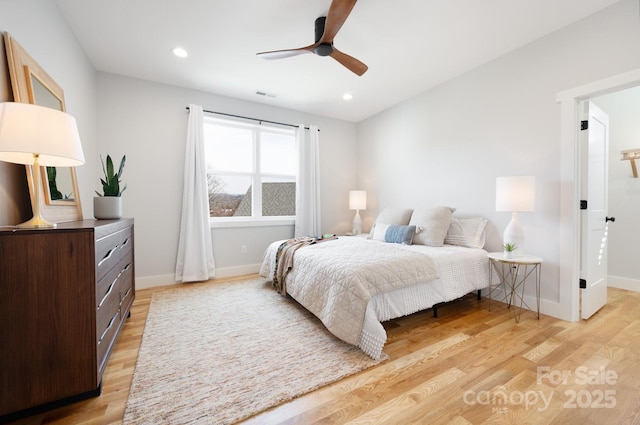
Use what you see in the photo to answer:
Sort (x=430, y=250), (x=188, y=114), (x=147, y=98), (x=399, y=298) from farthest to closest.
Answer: (x=188, y=114) → (x=147, y=98) → (x=430, y=250) → (x=399, y=298)

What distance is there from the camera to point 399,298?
2.01m

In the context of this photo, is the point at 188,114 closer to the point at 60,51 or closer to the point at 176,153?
the point at 176,153

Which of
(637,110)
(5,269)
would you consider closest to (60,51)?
(5,269)

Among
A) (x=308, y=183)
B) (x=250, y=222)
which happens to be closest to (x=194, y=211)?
(x=250, y=222)

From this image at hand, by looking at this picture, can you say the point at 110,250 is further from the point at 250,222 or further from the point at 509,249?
the point at 509,249

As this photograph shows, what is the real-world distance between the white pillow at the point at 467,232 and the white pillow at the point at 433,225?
13 cm

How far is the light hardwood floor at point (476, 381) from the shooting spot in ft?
4.08

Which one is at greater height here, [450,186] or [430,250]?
[450,186]

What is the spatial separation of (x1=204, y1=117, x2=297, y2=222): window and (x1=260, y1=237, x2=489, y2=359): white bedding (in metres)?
1.64

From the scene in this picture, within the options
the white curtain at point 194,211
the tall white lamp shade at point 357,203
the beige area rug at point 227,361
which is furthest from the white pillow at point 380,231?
the white curtain at point 194,211

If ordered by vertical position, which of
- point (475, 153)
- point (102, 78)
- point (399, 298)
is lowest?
point (399, 298)

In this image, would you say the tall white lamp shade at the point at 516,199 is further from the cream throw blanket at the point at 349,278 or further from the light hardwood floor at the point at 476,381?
the cream throw blanket at the point at 349,278

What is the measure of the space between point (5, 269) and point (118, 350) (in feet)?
3.47

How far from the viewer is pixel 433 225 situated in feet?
9.37
